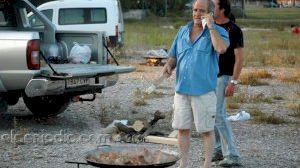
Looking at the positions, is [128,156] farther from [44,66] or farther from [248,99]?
[248,99]

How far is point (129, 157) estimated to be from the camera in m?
5.34

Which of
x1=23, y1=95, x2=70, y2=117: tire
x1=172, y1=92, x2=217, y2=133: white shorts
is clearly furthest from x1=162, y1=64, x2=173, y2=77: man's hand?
x1=23, y1=95, x2=70, y2=117: tire

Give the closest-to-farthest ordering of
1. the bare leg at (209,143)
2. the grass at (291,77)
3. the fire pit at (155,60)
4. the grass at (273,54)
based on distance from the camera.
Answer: the bare leg at (209,143) < the grass at (291,77) < the fire pit at (155,60) < the grass at (273,54)

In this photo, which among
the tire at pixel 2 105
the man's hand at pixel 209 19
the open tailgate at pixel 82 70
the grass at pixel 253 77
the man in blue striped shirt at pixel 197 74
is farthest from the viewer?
the grass at pixel 253 77

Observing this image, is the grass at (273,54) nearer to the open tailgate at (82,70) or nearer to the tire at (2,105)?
the open tailgate at (82,70)

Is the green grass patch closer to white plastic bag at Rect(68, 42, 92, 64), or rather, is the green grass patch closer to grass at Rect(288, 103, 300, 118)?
grass at Rect(288, 103, 300, 118)

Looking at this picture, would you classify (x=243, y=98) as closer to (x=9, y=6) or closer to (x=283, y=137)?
(x=283, y=137)

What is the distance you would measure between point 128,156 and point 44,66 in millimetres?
3883

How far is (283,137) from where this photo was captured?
9219mm

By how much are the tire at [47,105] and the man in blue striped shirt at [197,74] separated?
13.1 feet

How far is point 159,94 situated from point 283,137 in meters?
4.41

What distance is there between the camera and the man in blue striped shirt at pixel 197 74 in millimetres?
6180

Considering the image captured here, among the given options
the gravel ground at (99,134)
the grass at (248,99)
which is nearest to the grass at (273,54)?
the grass at (248,99)

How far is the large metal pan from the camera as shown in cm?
518
